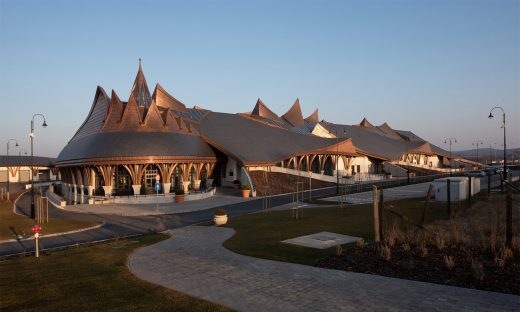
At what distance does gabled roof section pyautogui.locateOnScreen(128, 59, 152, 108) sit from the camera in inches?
2165

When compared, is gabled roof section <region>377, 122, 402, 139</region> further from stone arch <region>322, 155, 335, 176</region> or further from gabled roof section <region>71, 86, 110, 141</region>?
gabled roof section <region>71, 86, 110, 141</region>

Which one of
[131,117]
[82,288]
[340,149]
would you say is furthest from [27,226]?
[340,149]

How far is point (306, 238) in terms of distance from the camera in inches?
644

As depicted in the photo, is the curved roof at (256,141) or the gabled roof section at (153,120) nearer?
the gabled roof section at (153,120)

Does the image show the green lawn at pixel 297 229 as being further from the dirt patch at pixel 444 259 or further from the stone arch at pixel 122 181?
the stone arch at pixel 122 181

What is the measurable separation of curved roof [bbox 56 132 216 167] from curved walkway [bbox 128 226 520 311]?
29735 millimetres

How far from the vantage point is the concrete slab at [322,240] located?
1493 cm

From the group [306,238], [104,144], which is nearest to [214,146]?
[104,144]

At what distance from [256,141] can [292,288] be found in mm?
45165

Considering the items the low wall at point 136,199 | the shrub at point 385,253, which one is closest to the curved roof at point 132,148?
the low wall at point 136,199

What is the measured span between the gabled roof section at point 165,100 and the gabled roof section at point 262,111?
1724 centimetres

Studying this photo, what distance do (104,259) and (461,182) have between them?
23.5 meters

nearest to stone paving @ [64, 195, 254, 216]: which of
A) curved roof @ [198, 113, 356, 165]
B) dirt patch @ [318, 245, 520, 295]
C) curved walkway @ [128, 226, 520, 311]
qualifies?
curved roof @ [198, 113, 356, 165]

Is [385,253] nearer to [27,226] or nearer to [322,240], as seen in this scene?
[322,240]
